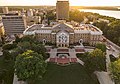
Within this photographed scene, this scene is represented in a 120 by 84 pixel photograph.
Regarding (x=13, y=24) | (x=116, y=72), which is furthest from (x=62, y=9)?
(x=116, y=72)

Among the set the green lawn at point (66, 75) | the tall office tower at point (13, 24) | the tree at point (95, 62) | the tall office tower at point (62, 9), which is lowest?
the green lawn at point (66, 75)

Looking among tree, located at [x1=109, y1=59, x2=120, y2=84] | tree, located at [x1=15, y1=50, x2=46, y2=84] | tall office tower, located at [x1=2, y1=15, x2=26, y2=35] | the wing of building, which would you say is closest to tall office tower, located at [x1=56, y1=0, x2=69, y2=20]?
tall office tower, located at [x1=2, y1=15, x2=26, y2=35]

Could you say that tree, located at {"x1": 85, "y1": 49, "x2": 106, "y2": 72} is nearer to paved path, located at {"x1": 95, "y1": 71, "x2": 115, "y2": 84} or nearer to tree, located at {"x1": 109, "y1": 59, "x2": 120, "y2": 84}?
paved path, located at {"x1": 95, "y1": 71, "x2": 115, "y2": 84}

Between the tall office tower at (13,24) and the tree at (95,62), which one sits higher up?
the tall office tower at (13,24)

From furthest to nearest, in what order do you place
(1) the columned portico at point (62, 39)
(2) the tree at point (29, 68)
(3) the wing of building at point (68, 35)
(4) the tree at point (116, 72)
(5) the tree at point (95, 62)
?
(3) the wing of building at point (68, 35) < (1) the columned portico at point (62, 39) < (5) the tree at point (95, 62) < (2) the tree at point (29, 68) < (4) the tree at point (116, 72)

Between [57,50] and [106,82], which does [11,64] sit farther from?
[106,82]

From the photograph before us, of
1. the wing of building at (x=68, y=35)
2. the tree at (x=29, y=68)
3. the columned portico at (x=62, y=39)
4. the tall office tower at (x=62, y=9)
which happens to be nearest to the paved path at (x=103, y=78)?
the tree at (x=29, y=68)

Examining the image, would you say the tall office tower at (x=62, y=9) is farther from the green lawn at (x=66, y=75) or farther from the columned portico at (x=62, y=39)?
the green lawn at (x=66, y=75)

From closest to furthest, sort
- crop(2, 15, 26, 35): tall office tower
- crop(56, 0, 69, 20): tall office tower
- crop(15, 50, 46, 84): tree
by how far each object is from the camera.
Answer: crop(15, 50, 46, 84): tree
crop(2, 15, 26, 35): tall office tower
crop(56, 0, 69, 20): tall office tower
